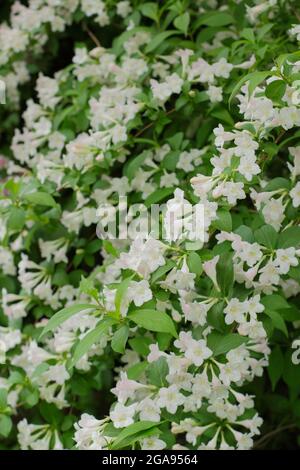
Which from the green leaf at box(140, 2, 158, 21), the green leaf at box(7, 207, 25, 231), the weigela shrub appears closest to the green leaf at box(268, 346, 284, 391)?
the weigela shrub

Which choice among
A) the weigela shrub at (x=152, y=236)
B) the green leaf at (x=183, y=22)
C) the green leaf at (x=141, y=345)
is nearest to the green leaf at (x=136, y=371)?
the weigela shrub at (x=152, y=236)

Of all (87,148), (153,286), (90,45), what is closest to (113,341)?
(153,286)

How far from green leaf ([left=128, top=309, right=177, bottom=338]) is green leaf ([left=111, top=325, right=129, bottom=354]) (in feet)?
0.14

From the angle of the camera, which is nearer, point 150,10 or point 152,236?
point 152,236

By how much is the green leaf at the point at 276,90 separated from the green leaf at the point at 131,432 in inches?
35.0

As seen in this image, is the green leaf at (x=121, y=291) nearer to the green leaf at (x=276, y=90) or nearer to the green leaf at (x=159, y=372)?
the green leaf at (x=159, y=372)

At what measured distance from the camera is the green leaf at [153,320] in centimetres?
166

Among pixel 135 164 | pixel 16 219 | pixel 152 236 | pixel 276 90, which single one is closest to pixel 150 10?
pixel 135 164

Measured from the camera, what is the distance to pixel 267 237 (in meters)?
1.84

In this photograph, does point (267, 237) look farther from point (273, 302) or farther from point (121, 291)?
point (121, 291)

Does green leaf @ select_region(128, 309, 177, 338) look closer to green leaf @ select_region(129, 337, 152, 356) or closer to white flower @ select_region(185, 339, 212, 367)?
white flower @ select_region(185, 339, 212, 367)

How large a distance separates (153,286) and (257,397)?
100 cm

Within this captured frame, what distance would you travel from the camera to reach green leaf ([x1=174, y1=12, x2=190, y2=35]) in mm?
2551

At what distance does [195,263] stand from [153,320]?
0.18 metres
